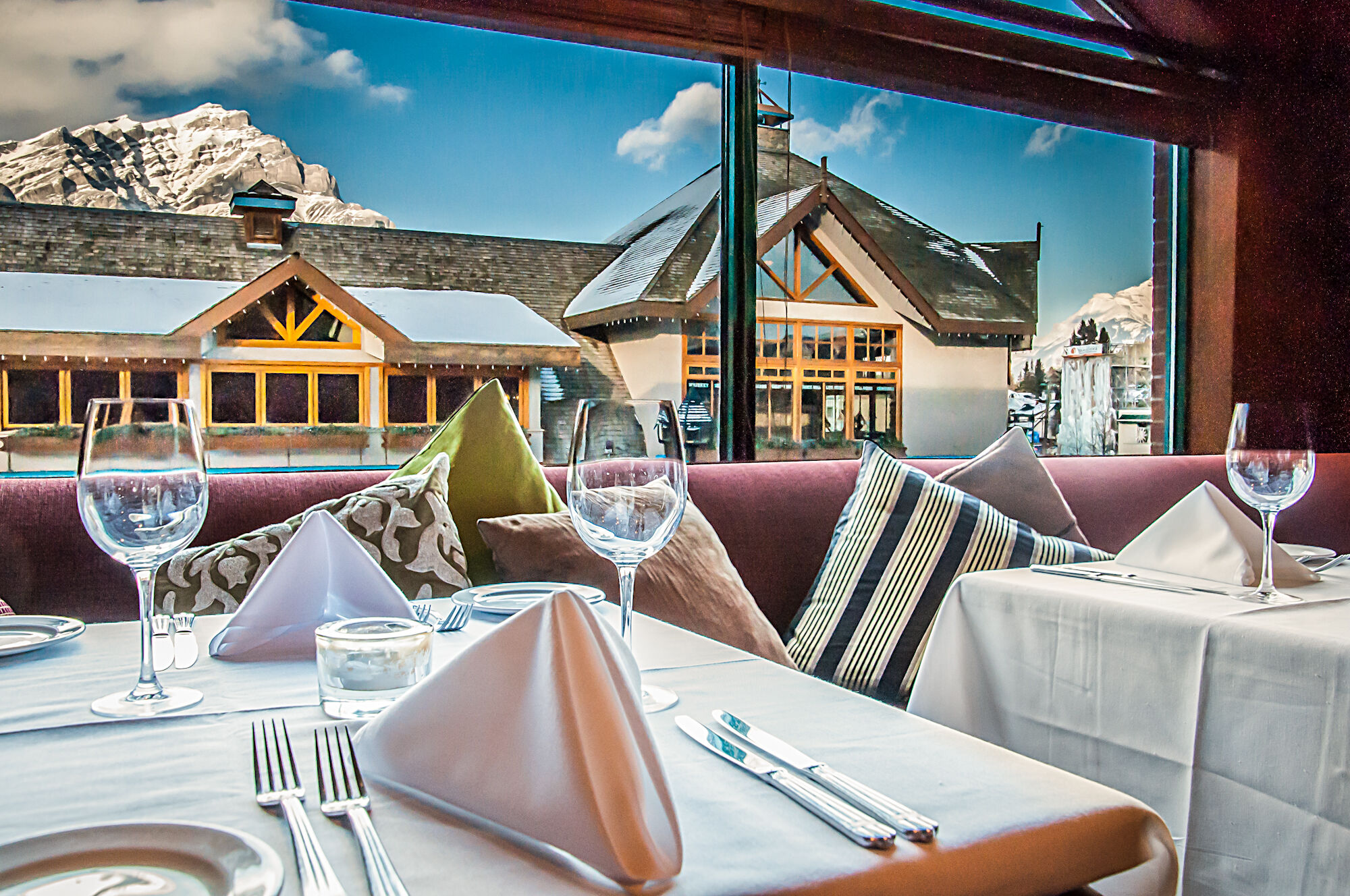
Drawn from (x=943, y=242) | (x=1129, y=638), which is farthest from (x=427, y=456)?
(x=943, y=242)

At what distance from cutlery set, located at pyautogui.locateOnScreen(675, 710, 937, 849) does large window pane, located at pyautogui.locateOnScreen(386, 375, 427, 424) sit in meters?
1.90

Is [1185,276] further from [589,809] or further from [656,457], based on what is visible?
[589,809]

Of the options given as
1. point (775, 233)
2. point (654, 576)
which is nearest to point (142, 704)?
point (654, 576)

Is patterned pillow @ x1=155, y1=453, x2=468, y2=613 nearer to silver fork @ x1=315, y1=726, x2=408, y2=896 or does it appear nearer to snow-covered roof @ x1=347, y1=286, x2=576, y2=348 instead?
silver fork @ x1=315, y1=726, x2=408, y2=896

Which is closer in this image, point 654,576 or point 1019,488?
point 654,576

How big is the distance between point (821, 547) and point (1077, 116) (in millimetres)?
2272

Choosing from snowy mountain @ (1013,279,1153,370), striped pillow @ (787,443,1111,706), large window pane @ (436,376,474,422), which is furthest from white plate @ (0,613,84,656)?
snowy mountain @ (1013,279,1153,370)

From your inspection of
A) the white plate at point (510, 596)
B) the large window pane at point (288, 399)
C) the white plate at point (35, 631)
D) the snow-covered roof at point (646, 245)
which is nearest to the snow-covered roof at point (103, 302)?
the large window pane at point (288, 399)

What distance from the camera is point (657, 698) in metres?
0.67

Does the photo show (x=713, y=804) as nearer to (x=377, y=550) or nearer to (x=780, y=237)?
(x=377, y=550)

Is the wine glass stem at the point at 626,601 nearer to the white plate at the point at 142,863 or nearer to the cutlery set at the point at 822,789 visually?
the cutlery set at the point at 822,789

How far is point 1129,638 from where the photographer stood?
123 centimetres

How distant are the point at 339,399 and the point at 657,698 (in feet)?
5.99

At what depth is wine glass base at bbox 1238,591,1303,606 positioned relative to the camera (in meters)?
1.23
